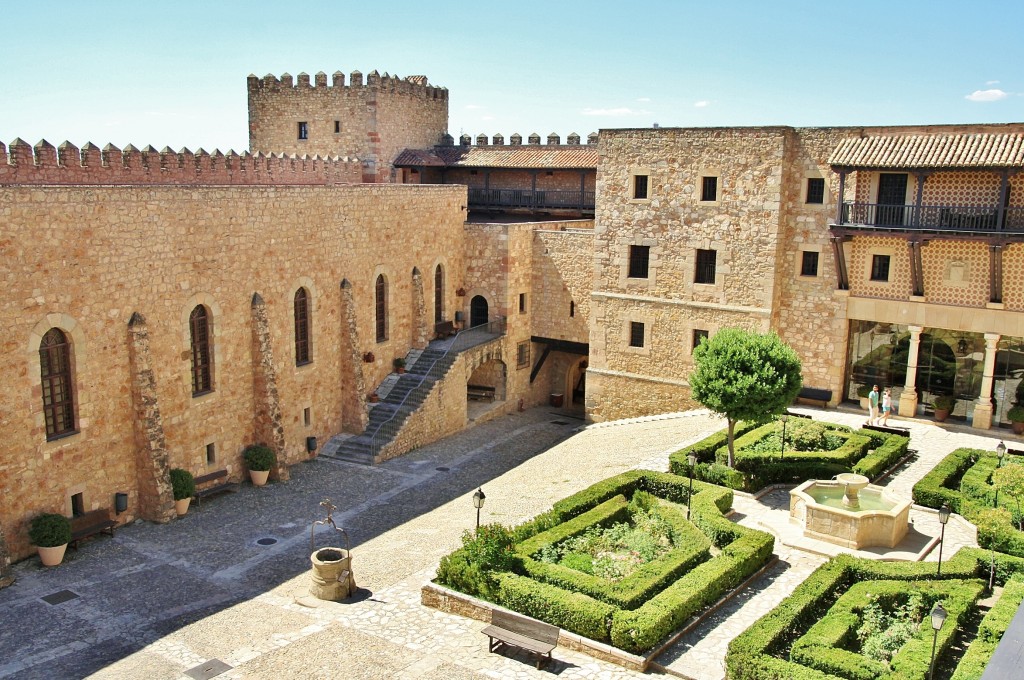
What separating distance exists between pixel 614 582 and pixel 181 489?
11798 mm

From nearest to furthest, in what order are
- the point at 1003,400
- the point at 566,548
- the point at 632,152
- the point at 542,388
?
the point at 566,548
the point at 1003,400
the point at 632,152
the point at 542,388

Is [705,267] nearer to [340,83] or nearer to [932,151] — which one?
[932,151]

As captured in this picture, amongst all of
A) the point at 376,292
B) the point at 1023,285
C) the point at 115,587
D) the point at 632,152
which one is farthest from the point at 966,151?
the point at 115,587

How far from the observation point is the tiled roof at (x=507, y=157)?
37469 mm

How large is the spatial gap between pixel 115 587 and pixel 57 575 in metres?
1.49

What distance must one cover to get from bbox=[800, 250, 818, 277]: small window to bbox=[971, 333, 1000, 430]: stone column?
17.7ft

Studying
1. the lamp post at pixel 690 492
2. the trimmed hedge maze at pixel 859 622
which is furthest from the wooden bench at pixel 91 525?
the trimmed hedge maze at pixel 859 622

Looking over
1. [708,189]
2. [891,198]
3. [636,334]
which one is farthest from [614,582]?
[708,189]

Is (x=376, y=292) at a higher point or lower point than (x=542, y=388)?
higher

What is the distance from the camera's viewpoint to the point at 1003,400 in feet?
87.7

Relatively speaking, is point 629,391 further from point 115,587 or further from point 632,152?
point 115,587

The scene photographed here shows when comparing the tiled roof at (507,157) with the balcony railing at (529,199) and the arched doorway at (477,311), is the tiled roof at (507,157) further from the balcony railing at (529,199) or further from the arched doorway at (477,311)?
the arched doorway at (477,311)

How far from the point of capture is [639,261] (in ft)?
103

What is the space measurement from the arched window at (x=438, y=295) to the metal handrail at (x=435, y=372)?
104 cm
